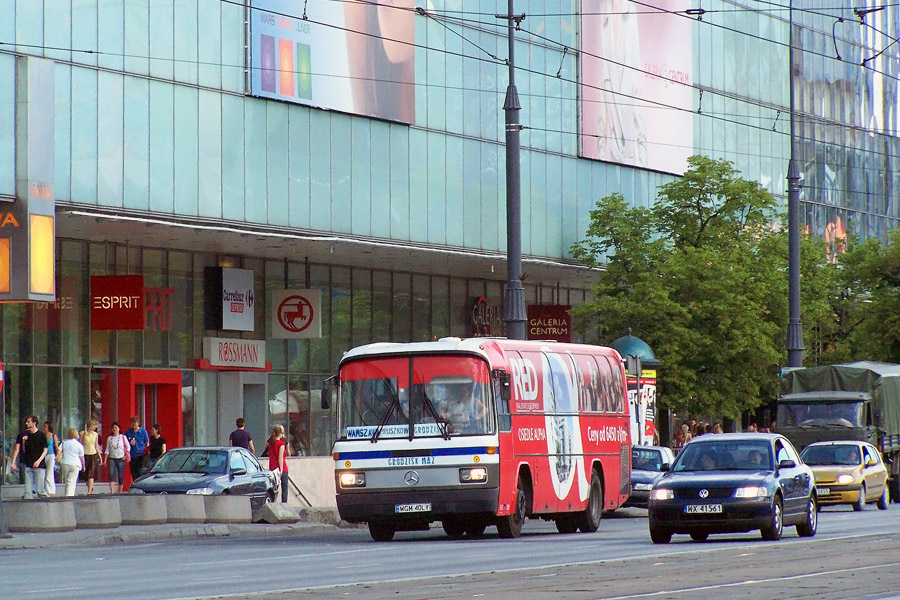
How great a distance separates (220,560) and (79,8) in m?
17.4

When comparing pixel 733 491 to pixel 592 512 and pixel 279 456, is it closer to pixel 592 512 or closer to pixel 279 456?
pixel 592 512

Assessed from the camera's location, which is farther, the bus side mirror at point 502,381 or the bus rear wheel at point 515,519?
the bus rear wheel at point 515,519

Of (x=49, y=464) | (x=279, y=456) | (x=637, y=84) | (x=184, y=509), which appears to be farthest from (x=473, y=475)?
(x=637, y=84)

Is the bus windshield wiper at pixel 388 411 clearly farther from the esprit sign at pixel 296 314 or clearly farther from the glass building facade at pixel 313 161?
the esprit sign at pixel 296 314

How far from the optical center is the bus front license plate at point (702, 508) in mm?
21703

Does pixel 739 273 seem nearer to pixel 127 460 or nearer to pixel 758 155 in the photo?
pixel 758 155

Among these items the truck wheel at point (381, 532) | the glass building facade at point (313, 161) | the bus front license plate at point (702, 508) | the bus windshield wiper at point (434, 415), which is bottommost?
the truck wheel at point (381, 532)

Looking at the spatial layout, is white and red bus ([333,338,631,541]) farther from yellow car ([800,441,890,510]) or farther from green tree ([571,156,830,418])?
green tree ([571,156,830,418])

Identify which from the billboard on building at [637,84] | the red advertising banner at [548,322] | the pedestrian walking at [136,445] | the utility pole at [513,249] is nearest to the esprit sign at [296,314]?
the pedestrian walking at [136,445]

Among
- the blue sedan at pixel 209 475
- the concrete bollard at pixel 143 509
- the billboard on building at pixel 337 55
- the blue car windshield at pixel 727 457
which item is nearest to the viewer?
the blue car windshield at pixel 727 457

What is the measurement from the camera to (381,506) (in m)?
23.9

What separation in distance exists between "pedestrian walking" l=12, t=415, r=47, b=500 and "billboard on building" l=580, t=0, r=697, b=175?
2210 cm

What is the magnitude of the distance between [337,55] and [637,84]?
45.3 feet

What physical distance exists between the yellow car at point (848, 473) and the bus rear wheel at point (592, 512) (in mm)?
7819
